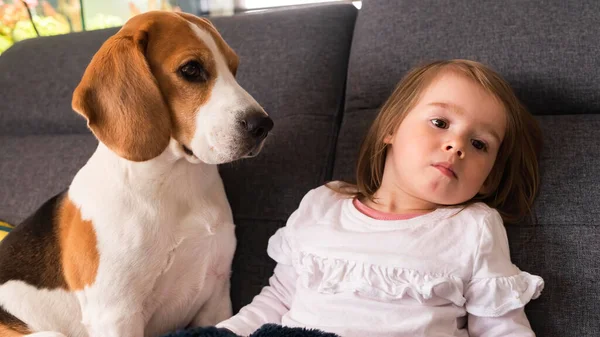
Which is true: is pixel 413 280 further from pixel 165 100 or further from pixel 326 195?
pixel 165 100

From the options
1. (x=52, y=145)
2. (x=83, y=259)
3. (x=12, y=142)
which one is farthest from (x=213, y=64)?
(x=12, y=142)

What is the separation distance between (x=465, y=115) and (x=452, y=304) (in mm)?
366

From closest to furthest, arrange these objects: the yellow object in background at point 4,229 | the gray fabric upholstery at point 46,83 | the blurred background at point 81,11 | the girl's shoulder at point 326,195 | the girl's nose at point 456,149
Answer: the girl's nose at point 456,149
the girl's shoulder at point 326,195
the yellow object in background at point 4,229
the gray fabric upholstery at point 46,83
the blurred background at point 81,11

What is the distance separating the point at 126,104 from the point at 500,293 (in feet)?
2.58

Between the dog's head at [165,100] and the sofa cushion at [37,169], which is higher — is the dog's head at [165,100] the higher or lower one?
the higher one

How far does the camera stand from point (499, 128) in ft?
3.46

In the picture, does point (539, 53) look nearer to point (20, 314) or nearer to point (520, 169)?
point (520, 169)

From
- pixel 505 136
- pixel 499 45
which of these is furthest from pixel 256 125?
pixel 499 45

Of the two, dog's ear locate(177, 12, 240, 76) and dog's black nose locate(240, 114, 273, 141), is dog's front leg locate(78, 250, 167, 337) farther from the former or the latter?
dog's ear locate(177, 12, 240, 76)

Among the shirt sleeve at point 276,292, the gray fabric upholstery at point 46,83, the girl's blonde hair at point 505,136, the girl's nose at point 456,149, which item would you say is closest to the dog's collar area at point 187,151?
the shirt sleeve at point 276,292

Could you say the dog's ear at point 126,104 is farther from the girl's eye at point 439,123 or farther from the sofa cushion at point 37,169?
the sofa cushion at point 37,169

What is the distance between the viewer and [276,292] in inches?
47.5

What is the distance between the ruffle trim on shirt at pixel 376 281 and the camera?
95 cm

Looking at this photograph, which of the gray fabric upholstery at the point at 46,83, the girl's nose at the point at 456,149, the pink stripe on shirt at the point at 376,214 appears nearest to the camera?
the girl's nose at the point at 456,149
